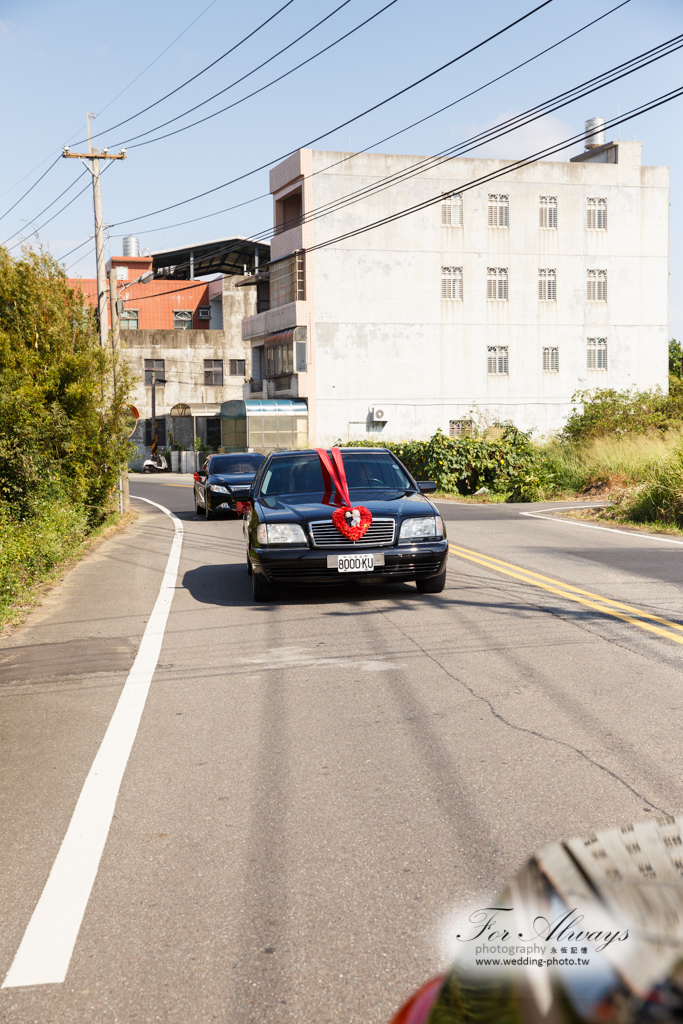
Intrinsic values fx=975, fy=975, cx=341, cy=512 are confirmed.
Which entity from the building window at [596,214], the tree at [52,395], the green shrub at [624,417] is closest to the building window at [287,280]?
the building window at [596,214]

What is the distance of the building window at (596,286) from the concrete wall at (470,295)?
0.29 meters

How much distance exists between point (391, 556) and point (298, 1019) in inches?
273

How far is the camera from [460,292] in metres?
53.7

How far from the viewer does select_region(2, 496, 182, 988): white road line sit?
3.06 m

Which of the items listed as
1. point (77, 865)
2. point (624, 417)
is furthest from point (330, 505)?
point (624, 417)

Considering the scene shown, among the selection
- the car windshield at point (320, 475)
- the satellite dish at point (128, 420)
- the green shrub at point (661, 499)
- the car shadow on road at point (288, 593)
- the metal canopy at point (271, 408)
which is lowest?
the car shadow on road at point (288, 593)

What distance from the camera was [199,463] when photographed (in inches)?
2354

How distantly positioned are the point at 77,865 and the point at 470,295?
52365mm

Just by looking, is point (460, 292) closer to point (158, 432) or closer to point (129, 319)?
point (158, 432)

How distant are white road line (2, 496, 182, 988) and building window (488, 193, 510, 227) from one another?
51206 mm

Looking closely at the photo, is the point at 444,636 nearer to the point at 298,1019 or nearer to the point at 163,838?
the point at 163,838

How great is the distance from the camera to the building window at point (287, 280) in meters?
51.5

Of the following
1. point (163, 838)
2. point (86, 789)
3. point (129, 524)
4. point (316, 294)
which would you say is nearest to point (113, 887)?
point (163, 838)

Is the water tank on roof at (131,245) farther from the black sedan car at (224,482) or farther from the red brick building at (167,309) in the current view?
the black sedan car at (224,482)
